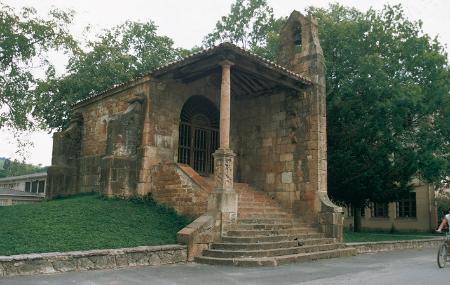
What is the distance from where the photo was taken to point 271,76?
13445 millimetres

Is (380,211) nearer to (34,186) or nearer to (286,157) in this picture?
(286,157)

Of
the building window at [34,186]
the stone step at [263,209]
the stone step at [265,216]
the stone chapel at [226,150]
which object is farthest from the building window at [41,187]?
the stone step at [265,216]

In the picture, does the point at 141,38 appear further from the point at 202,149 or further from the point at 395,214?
the point at 395,214

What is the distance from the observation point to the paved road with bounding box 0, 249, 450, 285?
7184mm

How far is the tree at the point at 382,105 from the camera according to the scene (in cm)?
1792

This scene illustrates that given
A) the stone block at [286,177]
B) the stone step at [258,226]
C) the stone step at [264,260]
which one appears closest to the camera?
the stone step at [264,260]

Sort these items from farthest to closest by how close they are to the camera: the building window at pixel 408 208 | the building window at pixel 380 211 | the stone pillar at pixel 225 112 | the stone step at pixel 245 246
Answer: the building window at pixel 380 211 → the building window at pixel 408 208 → the stone pillar at pixel 225 112 → the stone step at pixel 245 246

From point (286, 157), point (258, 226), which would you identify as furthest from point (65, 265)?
point (286, 157)

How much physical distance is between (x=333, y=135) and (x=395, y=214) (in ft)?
41.4

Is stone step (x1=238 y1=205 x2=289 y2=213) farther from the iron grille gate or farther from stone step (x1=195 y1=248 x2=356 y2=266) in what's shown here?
the iron grille gate

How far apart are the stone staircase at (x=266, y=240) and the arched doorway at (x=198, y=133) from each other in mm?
1849

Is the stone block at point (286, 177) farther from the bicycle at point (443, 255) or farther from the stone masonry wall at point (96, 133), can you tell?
the stone masonry wall at point (96, 133)

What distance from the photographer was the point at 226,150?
36.4ft

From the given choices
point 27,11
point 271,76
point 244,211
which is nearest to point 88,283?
point 244,211
